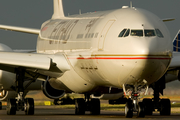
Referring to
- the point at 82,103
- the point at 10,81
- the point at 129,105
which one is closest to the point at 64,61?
the point at 82,103

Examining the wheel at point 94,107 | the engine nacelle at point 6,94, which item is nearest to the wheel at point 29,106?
the wheel at point 94,107

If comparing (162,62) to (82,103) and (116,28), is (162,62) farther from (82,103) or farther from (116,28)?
(82,103)

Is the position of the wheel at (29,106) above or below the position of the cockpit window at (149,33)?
below

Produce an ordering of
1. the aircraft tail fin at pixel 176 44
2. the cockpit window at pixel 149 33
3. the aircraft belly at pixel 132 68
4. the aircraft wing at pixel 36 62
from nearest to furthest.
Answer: the aircraft belly at pixel 132 68
the cockpit window at pixel 149 33
the aircraft wing at pixel 36 62
the aircraft tail fin at pixel 176 44

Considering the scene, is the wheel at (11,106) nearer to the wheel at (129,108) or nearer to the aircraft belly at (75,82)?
the aircraft belly at (75,82)

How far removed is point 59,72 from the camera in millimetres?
28594

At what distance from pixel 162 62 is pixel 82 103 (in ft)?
28.2

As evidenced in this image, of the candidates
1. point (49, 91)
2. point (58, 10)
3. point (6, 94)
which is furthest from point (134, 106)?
point (6, 94)

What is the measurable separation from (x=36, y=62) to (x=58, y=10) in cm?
1201

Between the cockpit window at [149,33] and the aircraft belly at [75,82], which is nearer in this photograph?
the cockpit window at [149,33]

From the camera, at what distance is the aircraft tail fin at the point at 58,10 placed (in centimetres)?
3827

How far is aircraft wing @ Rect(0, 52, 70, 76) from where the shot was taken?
90.7ft

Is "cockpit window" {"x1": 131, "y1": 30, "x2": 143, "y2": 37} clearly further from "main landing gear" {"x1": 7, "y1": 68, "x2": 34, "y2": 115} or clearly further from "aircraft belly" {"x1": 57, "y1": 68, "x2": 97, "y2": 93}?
"main landing gear" {"x1": 7, "y1": 68, "x2": 34, "y2": 115}

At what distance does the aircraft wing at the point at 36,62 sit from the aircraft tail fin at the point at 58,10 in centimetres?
993
